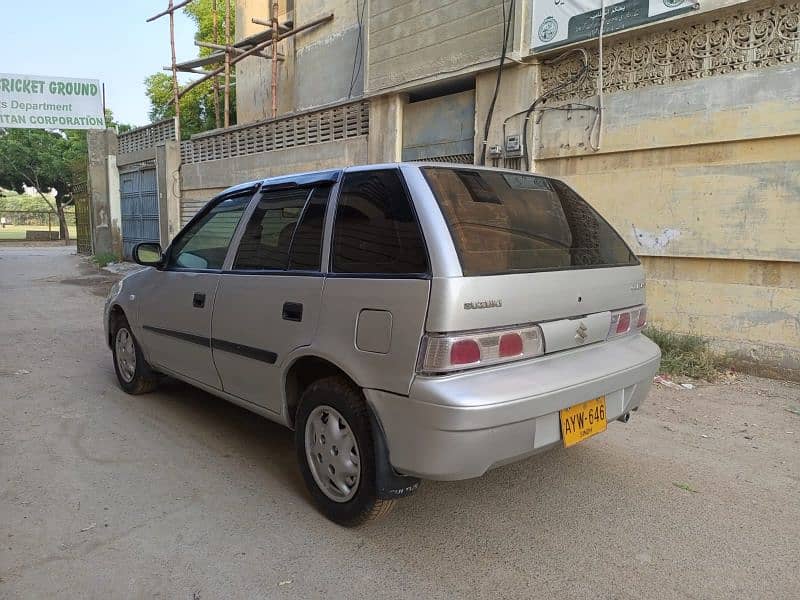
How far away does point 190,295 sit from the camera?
12.4ft

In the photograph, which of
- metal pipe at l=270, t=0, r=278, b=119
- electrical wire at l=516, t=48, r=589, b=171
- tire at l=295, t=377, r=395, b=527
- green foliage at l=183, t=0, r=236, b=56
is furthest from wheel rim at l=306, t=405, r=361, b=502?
green foliage at l=183, t=0, r=236, b=56

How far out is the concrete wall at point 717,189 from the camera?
509cm

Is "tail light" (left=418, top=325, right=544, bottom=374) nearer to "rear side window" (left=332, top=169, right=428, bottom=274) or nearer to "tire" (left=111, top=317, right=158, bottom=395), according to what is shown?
"rear side window" (left=332, top=169, right=428, bottom=274)

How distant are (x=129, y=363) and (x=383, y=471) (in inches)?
121

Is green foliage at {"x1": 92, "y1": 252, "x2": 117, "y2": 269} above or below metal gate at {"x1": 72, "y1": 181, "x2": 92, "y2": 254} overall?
below

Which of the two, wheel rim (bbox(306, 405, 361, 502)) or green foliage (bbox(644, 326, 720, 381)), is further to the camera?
green foliage (bbox(644, 326, 720, 381))

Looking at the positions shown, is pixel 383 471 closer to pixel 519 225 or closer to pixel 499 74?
pixel 519 225

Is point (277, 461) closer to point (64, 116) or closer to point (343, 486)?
point (343, 486)

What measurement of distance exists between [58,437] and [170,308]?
3.59 ft

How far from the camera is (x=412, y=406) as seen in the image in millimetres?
2326

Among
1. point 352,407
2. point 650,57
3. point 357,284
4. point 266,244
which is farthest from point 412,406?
point 650,57

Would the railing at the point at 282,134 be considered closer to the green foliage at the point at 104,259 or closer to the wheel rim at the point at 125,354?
the green foliage at the point at 104,259

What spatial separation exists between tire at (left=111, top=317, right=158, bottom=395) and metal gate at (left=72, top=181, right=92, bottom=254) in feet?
53.4

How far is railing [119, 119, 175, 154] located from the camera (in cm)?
→ 1498
